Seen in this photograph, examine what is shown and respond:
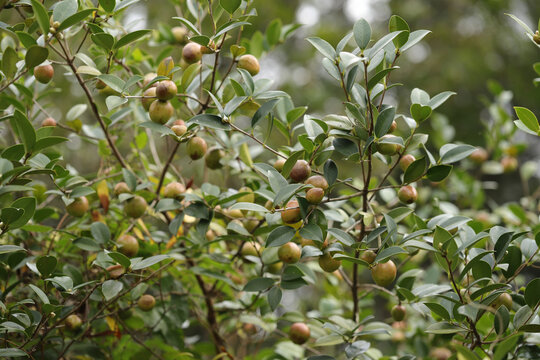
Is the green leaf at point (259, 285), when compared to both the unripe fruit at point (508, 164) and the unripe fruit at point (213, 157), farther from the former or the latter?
the unripe fruit at point (508, 164)

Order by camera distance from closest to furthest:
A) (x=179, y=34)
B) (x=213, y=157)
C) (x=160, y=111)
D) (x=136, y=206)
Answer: (x=160, y=111) → (x=136, y=206) → (x=213, y=157) → (x=179, y=34)

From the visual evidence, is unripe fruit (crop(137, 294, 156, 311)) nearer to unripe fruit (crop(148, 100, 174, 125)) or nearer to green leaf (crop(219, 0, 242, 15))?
unripe fruit (crop(148, 100, 174, 125))

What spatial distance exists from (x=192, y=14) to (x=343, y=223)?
0.46 meters

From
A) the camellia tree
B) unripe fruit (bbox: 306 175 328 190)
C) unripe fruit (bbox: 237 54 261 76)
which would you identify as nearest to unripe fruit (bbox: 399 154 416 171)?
the camellia tree

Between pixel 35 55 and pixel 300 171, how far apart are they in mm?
386

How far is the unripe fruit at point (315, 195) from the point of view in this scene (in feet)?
2.19

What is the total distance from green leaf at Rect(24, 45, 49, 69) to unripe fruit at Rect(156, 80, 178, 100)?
0.15 metres

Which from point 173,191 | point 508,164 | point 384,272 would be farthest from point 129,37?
point 508,164

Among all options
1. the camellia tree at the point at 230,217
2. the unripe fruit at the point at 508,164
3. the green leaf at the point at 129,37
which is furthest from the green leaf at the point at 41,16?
the unripe fruit at the point at 508,164

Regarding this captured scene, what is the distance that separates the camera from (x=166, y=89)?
2.33ft

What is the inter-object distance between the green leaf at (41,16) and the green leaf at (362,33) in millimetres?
400

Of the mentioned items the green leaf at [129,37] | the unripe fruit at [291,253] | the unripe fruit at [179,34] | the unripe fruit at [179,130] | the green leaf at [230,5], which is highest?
the green leaf at [230,5]

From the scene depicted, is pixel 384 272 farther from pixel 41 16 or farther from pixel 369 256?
pixel 41 16

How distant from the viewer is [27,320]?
67 centimetres
